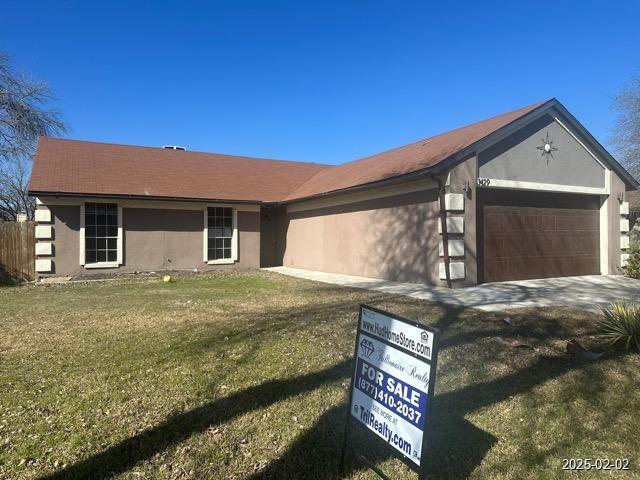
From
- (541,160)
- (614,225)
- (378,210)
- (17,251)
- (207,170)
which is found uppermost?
(207,170)

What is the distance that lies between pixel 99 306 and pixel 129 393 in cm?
554

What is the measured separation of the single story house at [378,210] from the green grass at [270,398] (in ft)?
14.8

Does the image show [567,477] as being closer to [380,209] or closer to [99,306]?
[99,306]

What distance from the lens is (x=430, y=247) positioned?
453 inches

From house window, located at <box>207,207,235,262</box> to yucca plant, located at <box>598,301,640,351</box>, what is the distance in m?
13.9

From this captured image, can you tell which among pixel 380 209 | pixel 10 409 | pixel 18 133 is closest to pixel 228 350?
pixel 10 409

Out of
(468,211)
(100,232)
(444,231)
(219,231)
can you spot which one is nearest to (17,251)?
(100,232)

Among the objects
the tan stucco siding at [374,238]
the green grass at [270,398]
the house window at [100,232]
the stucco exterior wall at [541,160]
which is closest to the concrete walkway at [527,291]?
the tan stucco siding at [374,238]

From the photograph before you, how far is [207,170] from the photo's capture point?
63.6 feet

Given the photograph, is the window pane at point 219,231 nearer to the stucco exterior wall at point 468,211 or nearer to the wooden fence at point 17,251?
the wooden fence at point 17,251

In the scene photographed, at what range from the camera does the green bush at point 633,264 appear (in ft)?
44.3

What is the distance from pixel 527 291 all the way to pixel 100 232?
13788mm

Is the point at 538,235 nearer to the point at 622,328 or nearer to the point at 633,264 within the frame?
the point at 633,264
